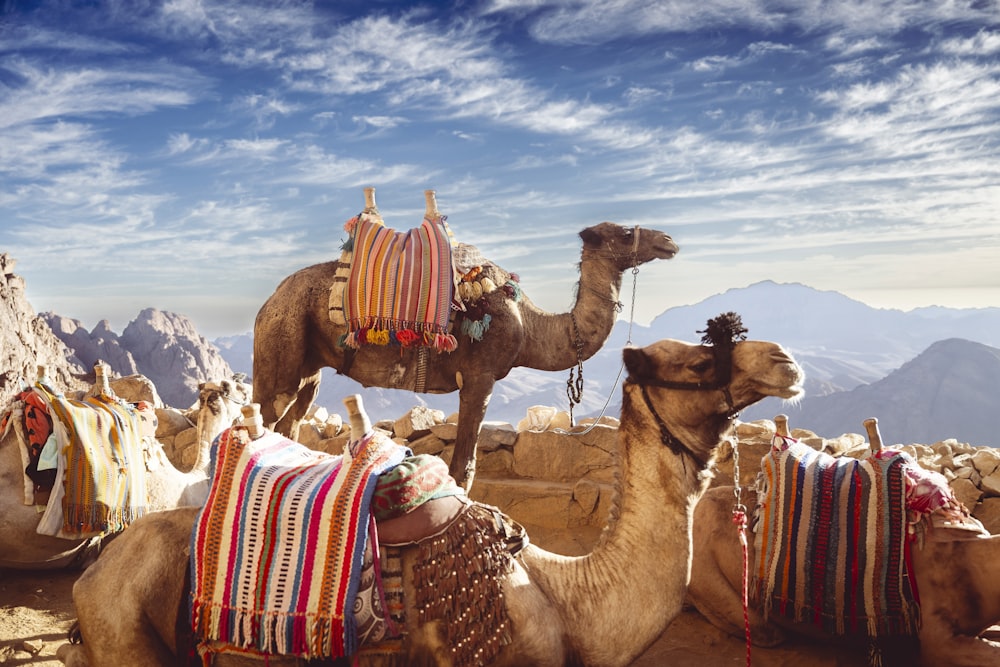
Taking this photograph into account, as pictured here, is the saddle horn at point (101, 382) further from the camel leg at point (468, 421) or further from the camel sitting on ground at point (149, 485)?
the camel leg at point (468, 421)

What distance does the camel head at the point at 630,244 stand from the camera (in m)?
6.84

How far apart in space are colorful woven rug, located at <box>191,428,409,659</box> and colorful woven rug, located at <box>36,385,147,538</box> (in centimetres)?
276

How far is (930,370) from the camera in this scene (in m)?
35.8

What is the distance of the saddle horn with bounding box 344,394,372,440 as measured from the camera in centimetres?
279

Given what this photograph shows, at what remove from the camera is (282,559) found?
98.6 inches

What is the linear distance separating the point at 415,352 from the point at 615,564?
12.4ft

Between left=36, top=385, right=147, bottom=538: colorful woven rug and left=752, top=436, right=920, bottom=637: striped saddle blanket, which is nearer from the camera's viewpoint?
left=752, top=436, right=920, bottom=637: striped saddle blanket

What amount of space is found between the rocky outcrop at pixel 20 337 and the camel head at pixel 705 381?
18.7 m

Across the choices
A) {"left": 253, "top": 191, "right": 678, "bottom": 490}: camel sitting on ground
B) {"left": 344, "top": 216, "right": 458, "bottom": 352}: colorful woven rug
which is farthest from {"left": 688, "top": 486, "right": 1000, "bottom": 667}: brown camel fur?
{"left": 344, "top": 216, "right": 458, "bottom": 352}: colorful woven rug

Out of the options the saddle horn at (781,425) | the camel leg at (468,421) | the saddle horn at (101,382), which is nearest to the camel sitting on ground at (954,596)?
the saddle horn at (781,425)

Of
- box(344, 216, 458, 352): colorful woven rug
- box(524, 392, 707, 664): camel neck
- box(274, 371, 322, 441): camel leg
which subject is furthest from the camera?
box(274, 371, 322, 441): camel leg

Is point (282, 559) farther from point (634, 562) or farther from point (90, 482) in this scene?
point (90, 482)

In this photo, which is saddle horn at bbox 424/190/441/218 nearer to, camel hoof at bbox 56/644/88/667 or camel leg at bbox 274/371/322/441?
camel leg at bbox 274/371/322/441

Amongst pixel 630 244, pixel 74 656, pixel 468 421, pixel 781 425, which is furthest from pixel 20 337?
pixel 781 425
